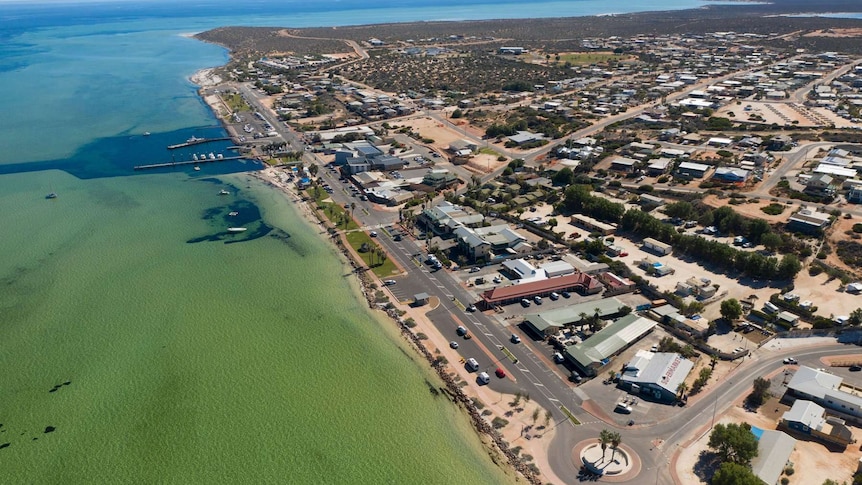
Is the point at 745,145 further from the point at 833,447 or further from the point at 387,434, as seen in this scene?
the point at 387,434

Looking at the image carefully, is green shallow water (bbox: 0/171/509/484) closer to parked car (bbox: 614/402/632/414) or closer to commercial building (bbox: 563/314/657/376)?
parked car (bbox: 614/402/632/414)

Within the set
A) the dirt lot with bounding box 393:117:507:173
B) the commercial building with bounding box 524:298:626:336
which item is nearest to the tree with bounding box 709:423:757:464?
the commercial building with bounding box 524:298:626:336

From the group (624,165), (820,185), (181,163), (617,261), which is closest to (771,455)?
(617,261)

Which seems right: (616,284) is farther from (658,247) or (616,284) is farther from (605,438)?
(605,438)

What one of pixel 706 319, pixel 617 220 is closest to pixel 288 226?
pixel 617 220

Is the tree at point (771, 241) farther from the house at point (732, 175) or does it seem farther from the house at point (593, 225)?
the house at point (732, 175)
